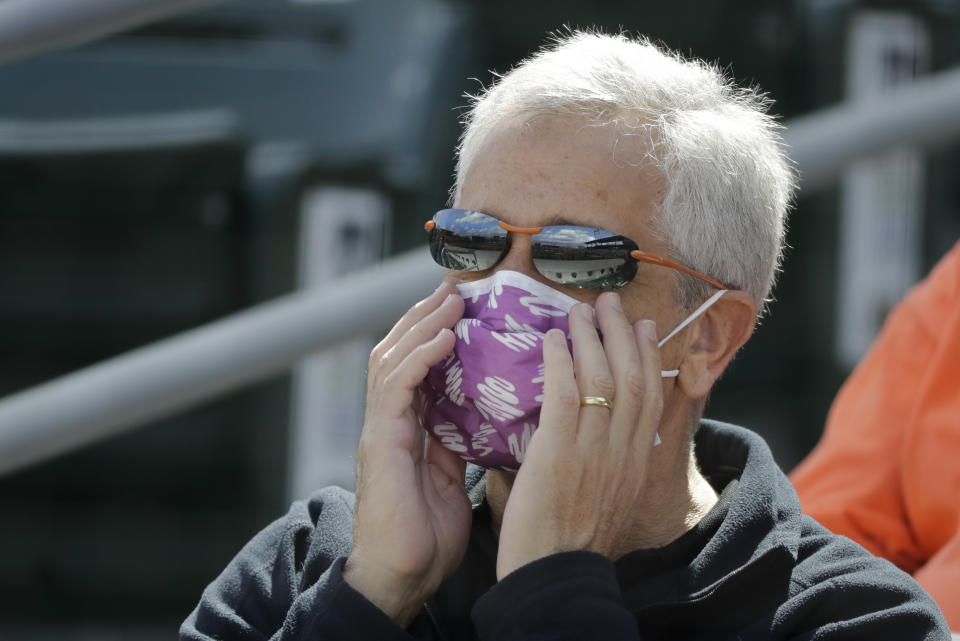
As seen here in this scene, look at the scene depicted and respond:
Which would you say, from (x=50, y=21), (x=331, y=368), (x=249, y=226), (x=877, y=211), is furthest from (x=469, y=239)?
(x=877, y=211)

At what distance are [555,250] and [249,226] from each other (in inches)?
132

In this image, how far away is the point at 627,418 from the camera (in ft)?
5.48

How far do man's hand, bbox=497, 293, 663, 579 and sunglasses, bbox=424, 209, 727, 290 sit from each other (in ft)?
0.22

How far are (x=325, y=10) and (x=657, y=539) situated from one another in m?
3.68

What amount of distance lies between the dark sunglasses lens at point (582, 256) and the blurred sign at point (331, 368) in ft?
9.54

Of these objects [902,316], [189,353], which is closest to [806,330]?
[902,316]

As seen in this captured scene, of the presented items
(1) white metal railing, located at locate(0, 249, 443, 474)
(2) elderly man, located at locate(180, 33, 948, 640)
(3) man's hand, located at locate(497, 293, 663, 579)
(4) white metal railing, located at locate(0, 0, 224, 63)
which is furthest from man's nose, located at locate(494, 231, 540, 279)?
(4) white metal railing, located at locate(0, 0, 224, 63)

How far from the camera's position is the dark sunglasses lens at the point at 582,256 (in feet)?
5.70

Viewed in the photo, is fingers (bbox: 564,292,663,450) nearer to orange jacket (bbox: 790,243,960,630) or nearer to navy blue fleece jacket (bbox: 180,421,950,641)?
navy blue fleece jacket (bbox: 180,421,950,641)

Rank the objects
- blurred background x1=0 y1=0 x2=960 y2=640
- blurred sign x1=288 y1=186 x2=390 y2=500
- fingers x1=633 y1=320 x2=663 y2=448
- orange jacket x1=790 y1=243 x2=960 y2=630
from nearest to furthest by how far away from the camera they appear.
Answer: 1. fingers x1=633 y1=320 x2=663 y2=448
2. orange jacket x1=790 y1=243 x2=960 y2=630
3. blurred sign x1=288 y1=186 x2=390 y2=500
4. blurred background x1=0 y1=0 x2=960 y2=640

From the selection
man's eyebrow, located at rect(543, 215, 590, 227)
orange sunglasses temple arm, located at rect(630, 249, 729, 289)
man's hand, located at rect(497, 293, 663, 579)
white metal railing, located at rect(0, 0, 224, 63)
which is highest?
white metal railing, located at rect(0, 0, 224, 63)

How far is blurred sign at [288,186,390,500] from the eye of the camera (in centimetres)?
466

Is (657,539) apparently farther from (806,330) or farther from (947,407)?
(806,330)

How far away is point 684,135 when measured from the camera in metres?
1.87
